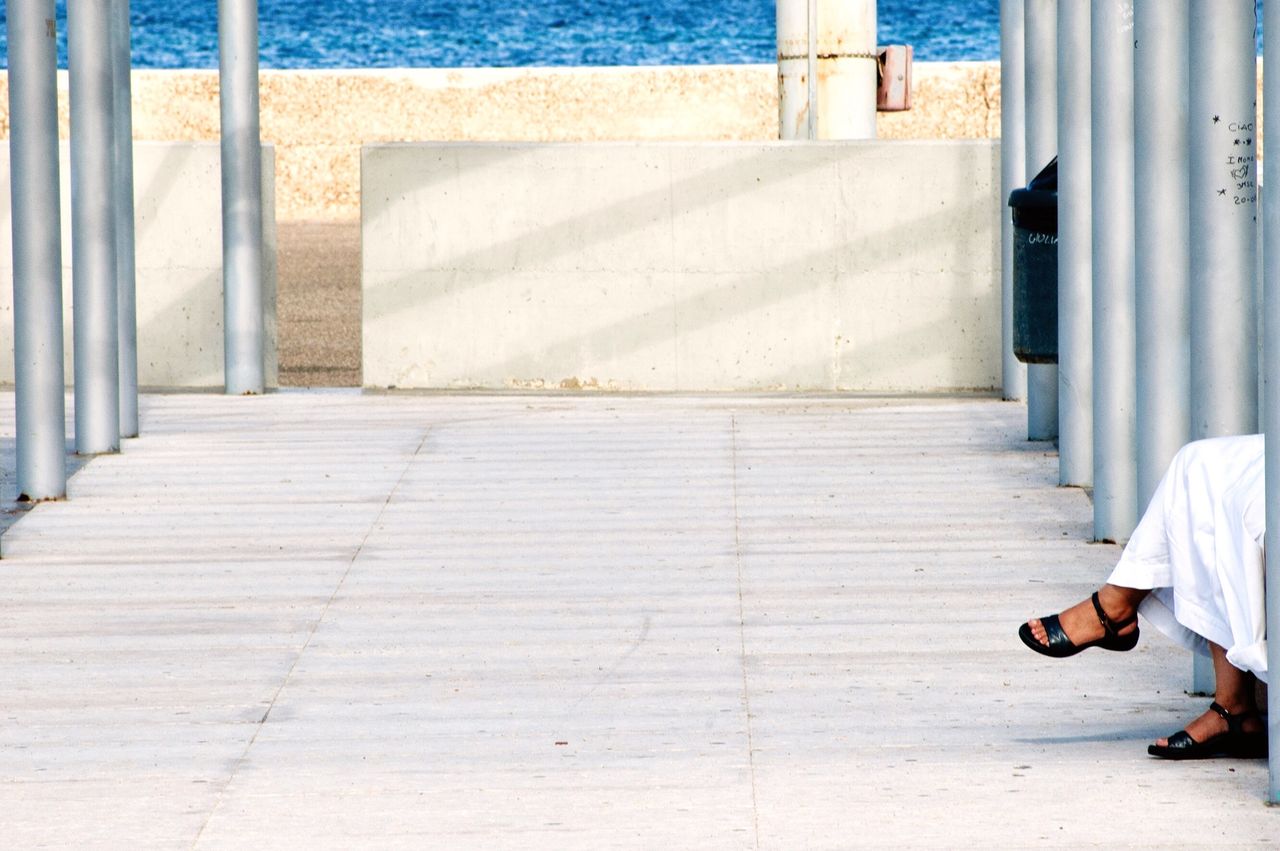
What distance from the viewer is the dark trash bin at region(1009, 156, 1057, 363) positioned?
852cm

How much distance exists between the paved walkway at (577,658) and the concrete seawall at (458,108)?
48.7 feet

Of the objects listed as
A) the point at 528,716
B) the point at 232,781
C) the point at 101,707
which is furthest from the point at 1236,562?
the point at 101,707

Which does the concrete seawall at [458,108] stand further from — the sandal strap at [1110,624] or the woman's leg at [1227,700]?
the woman's leg at [1227,700]

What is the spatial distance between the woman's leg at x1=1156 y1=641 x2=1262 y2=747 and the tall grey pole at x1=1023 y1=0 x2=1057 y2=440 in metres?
4.39

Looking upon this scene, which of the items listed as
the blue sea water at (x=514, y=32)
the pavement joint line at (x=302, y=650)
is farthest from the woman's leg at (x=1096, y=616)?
the blue sea water at (x=514, y=32)

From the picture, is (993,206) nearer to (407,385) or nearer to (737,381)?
(737,381)

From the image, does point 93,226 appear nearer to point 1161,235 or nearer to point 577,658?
point 577,658

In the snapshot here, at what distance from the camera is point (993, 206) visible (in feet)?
35.8

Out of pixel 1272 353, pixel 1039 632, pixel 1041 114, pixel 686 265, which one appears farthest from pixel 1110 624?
pixel 686 265

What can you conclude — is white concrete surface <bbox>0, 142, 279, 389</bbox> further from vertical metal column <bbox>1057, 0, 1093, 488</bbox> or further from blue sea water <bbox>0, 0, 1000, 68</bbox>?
blue sea water <bbox>0, 0, 1000, 68</bbox>

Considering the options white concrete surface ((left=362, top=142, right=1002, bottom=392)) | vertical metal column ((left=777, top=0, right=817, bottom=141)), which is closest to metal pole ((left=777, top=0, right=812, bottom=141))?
vertical metal column ((left=777, top=0, right=817, bottom=141))

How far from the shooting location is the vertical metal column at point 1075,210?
7910mm

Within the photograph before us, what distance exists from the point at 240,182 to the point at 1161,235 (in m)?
5.81

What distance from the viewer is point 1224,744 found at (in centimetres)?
473
